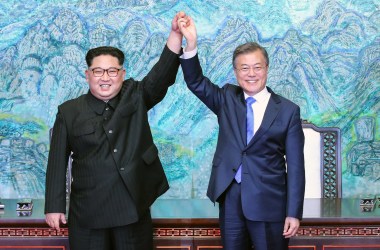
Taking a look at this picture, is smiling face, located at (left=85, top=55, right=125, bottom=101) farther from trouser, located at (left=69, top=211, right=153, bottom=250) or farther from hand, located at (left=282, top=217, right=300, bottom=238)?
hand, located at (left=282, top=217, right=300, bottom=238)

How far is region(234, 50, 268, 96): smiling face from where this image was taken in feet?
8.70

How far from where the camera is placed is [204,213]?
10.4ft

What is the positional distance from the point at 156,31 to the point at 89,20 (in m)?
0.45

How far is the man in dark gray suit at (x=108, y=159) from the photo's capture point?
8.61ft

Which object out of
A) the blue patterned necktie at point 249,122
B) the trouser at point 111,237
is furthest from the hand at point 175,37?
the trouser at point 111,237

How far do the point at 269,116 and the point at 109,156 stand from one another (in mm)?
674

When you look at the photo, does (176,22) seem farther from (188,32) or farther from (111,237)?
(111,237)

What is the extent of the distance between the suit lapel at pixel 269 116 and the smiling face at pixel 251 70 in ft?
0.27

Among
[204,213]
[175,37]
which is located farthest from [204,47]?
[175,37]

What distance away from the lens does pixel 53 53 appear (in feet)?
14.1

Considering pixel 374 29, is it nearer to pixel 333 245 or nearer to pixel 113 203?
pixel 333 245

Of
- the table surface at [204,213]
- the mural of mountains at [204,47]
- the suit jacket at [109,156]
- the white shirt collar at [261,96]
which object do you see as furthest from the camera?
the mural of mountains at [204,47]

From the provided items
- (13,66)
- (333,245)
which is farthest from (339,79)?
(13,66)

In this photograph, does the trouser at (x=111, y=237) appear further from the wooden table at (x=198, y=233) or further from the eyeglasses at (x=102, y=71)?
the eyeglasses at (x=102, y=71)
